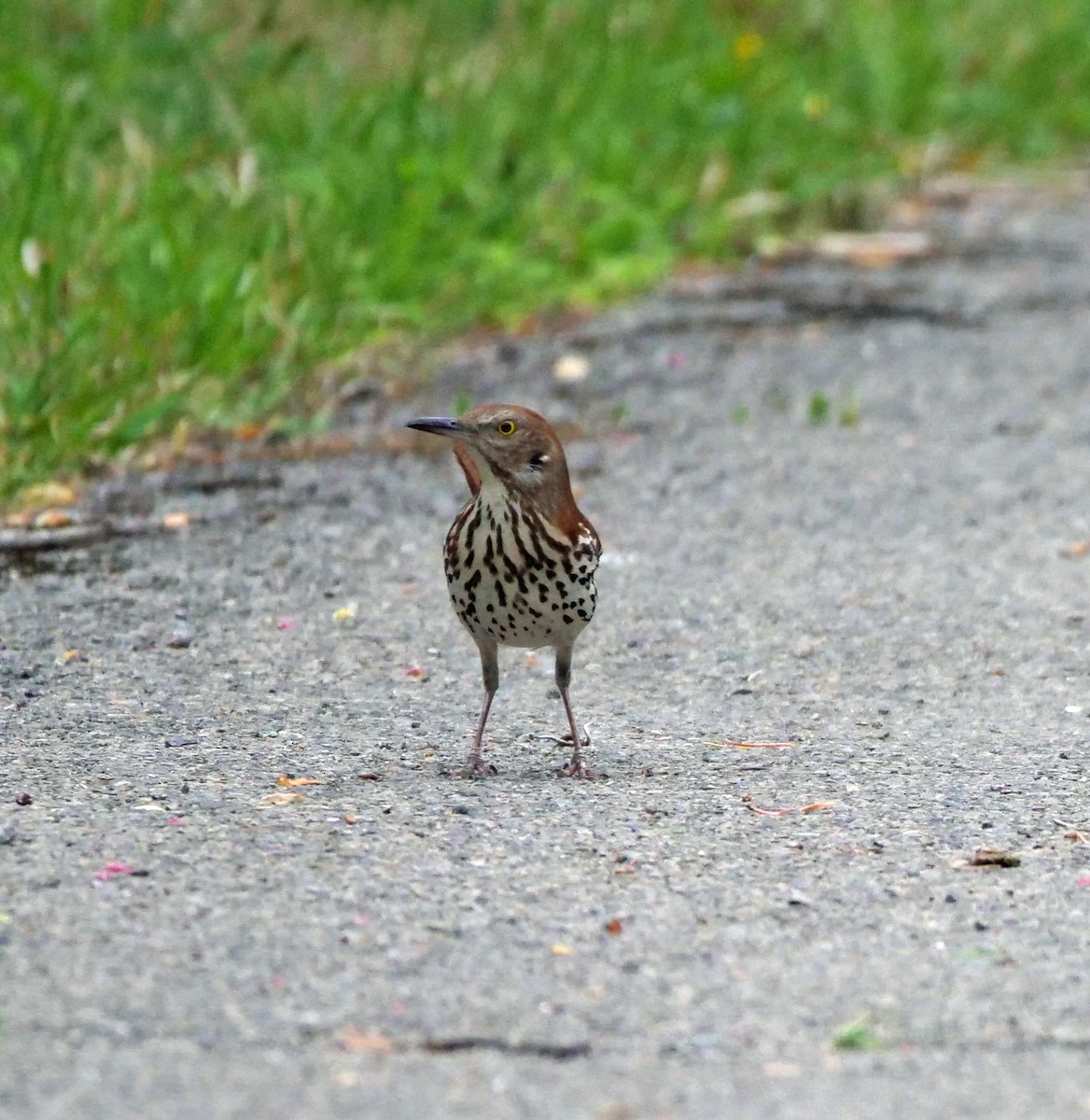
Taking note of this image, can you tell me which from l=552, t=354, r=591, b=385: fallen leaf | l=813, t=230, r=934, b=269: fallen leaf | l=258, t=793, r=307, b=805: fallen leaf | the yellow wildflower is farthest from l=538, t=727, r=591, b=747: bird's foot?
the yellow wildflower

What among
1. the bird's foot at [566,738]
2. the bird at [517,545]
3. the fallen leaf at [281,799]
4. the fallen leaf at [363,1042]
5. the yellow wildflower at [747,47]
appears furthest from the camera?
the yellow wildflower at [747,47]

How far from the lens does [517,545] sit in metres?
4.78

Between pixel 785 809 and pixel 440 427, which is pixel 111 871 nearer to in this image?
pixel 440 427

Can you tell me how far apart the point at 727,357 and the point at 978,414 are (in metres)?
1.25

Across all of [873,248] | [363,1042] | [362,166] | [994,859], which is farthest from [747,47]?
[363,1042]

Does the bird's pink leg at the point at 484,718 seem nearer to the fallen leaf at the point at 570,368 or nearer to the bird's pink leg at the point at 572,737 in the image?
the bird's pink leg at the point at 572,737

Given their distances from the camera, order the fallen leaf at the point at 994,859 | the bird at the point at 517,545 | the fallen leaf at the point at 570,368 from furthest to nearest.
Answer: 1. the fallen leaf at the point at 570,368
2. the bird at the point at 517,545
3. the fallen leaf at the point at 994,859

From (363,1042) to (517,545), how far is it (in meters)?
1.59

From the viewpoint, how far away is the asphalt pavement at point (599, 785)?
133 inches

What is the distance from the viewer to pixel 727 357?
9.71 metres

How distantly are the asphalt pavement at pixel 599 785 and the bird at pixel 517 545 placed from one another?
34 centimetres

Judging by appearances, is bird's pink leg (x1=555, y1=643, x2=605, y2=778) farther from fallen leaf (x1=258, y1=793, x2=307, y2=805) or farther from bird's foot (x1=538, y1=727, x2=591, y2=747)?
fallen leaf (x1=258, y1=793, x2=307, y2=805)

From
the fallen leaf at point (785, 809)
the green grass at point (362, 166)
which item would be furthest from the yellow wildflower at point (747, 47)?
the fallen leaf at point (785, 809)

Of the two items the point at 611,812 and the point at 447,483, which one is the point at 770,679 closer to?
the point at 611,812
